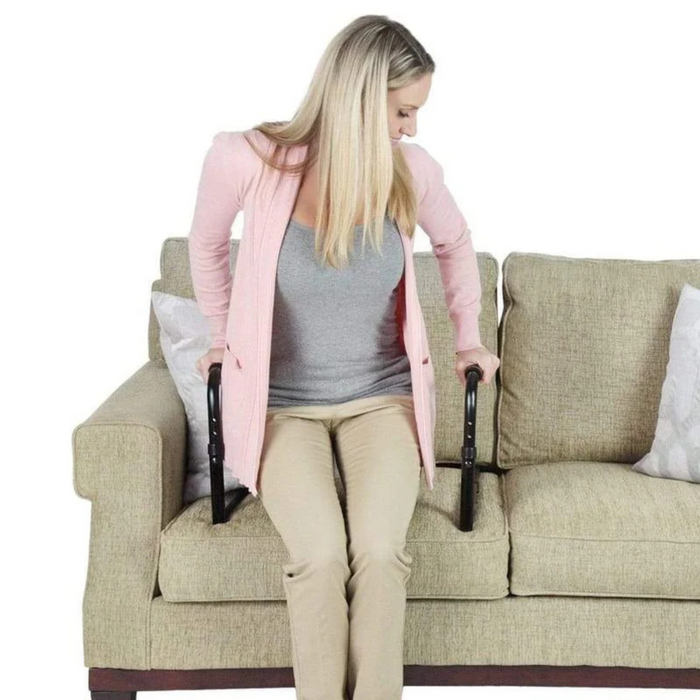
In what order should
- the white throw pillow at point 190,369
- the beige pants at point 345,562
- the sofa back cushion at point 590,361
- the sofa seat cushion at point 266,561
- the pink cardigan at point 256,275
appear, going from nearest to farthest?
the beige pants at point 345,562
the pink cardigan at point 256,275
the sofa seat cushion at point 266,561
the white throw pillow at point 190,369
the sofa back cushion at point 590,361

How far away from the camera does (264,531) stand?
120 inches

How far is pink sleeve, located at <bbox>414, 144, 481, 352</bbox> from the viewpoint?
310 cm

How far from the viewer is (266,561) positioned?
3.04m

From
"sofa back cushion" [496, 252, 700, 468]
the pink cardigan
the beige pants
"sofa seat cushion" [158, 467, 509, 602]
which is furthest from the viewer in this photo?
"sofa back cushion" [496, 252, 700, 468]

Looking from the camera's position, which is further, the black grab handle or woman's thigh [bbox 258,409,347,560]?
the black grab handle

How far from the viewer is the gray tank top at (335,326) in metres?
2.93

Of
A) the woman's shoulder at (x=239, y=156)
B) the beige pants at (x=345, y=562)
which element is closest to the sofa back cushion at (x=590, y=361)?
the beige pants at (x=345, y=562)

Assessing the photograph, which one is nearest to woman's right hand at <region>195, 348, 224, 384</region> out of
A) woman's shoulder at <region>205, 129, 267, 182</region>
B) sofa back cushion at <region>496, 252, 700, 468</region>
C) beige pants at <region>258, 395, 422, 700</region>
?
beige pants at <region>258, 395, 422, 700</region>

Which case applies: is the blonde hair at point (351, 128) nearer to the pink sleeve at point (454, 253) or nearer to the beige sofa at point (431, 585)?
the pink sleeve at point (454, 253)

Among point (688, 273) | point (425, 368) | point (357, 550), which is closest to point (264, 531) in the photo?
point (357, 550)

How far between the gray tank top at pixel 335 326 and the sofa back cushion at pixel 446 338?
0.54 meters

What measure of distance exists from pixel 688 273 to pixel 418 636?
1.34 m

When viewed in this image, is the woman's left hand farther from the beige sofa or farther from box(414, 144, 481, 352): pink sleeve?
the beige sofa

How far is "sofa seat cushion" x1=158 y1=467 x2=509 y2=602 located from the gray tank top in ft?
0.91
